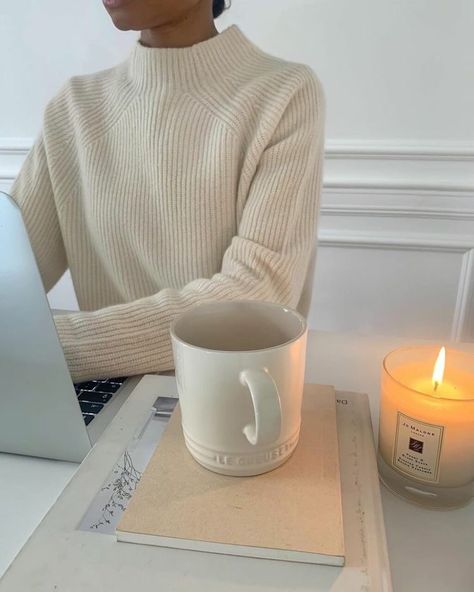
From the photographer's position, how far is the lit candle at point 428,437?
364 mm

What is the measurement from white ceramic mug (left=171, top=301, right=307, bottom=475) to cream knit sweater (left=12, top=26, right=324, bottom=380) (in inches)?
7.2

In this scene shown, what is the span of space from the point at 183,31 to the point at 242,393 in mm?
541

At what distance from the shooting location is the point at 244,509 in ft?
1.09

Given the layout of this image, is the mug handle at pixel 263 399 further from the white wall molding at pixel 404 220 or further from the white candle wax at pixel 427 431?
the white wall molding at pixel 404 220

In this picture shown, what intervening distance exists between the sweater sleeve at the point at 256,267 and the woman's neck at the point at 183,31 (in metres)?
0.15

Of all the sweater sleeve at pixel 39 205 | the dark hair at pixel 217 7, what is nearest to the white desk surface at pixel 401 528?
the sweater sleeve at pixel 39 205

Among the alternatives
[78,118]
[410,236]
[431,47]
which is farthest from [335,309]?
[78,118]

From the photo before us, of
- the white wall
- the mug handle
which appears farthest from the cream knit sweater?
the white wall

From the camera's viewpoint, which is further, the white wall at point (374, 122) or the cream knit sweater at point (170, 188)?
the white wall at point (374, 122)

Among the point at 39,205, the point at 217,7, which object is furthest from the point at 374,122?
the point at 39,205

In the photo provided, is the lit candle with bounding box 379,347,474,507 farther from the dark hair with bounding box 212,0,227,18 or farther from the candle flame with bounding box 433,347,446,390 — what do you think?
the dark hair with bounding box 212,0,227,18

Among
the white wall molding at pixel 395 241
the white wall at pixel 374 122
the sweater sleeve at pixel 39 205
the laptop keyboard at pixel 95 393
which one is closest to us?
the laptop keyboard at pixel 95 393

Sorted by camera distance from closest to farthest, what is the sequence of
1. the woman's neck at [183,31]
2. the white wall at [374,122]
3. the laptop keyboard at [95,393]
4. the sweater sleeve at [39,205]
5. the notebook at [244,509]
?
the notebook at [244,509] < the laptop keyboard at [95,393] < the woman's neck at [183,31] < the sweater sleeve at [39,205] < the white wall at [374,122]

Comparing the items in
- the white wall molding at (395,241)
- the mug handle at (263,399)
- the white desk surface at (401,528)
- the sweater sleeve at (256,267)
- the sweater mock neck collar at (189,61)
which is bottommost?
the white wall molding at (395,241)
